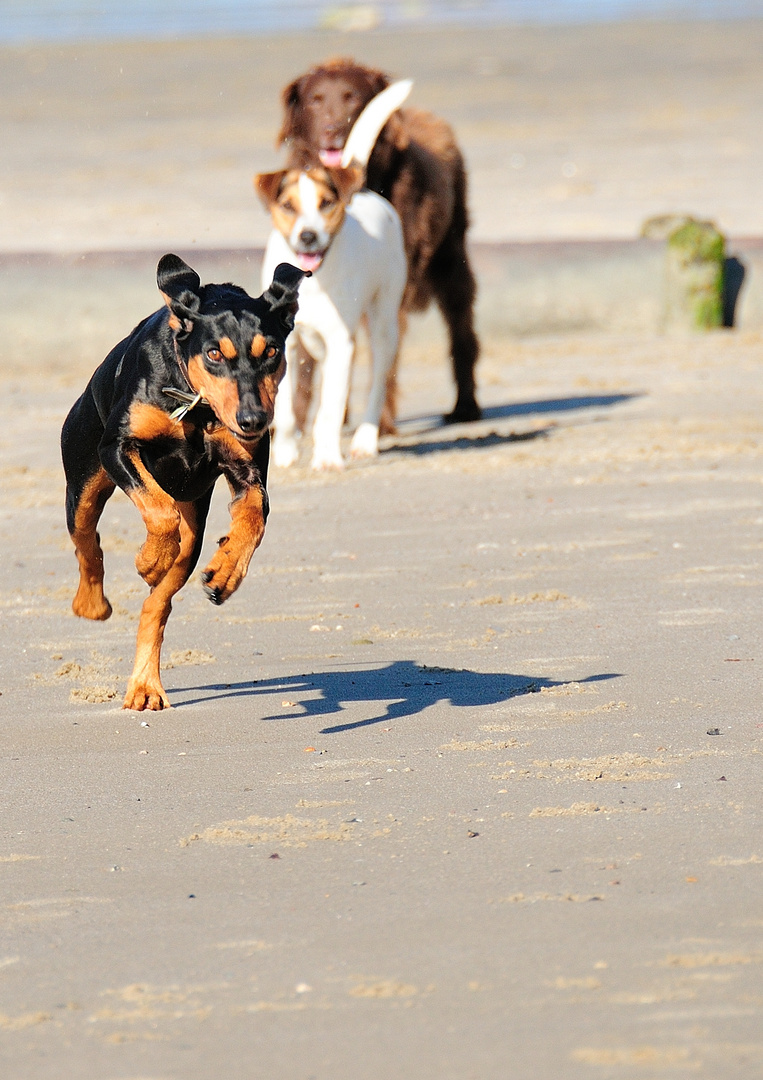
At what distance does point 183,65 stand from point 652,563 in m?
34.3

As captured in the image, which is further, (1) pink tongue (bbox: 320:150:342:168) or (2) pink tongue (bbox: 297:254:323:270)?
(1) pink tongue (bbox: 320:150:342:168)

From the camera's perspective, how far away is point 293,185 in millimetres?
9273

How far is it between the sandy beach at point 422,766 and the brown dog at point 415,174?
2.65ft

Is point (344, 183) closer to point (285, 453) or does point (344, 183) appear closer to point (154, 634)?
point (285, 453)

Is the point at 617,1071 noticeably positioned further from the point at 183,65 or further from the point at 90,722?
the point at 183,65

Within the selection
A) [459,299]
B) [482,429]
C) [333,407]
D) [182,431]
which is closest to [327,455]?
[333,407]

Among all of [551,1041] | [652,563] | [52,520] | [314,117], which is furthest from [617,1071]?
[314,117]

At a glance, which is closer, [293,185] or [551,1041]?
[551,1041]

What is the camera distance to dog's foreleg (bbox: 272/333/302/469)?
31.1ft

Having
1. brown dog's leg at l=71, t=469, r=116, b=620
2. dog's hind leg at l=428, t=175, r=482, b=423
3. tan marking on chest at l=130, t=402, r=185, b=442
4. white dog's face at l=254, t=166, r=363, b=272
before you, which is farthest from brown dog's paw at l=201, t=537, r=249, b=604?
dog's hind leg at l=428, t=175, r=482, b=423

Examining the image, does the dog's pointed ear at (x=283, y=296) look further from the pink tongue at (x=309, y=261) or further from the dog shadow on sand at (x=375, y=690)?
the pink tongue at (x=309, y=261)

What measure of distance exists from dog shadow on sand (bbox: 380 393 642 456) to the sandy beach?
1.9 inches

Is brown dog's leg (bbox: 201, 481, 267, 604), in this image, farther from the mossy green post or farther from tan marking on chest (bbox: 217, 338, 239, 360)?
the mossy green post

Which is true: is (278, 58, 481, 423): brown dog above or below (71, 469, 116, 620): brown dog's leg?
above
